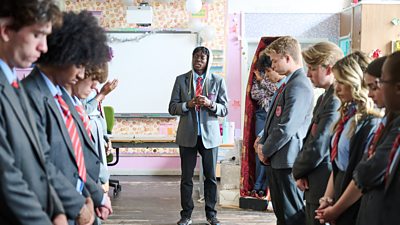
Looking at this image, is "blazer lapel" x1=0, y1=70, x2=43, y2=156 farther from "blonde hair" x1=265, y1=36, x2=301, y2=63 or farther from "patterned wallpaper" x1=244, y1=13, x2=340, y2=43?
"patterned wallpaper" x1=244, y1=13, x2=340, y2=43

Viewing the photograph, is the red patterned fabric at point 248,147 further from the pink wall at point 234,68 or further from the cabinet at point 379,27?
the pink wall at point 234,68

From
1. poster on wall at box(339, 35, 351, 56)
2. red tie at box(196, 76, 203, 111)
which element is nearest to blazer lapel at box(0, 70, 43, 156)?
red tie at box(196, 76, 203, 111)

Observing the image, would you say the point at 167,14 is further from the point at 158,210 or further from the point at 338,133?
the point at 338,133

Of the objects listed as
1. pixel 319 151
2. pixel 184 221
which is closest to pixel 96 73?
pixel 319 151

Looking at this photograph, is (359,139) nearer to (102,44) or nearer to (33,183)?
(102,44)

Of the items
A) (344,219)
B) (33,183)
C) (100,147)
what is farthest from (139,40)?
(33,183)

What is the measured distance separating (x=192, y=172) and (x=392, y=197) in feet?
9.05

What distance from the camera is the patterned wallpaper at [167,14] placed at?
7.42 meters

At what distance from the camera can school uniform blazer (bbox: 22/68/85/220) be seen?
1852 mm

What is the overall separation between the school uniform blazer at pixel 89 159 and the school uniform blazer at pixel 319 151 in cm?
101

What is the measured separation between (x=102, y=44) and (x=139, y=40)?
5473mm

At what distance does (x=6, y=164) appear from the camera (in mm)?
1469

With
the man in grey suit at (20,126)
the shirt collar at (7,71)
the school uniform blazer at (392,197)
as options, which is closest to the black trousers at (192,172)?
the school uniform blazer at (392,197)

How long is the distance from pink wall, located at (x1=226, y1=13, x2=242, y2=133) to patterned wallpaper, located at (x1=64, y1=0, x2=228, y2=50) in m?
0.12
